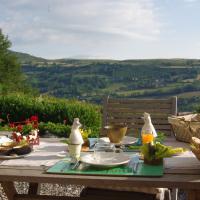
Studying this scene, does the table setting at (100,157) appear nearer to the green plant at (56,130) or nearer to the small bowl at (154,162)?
the small bowl at (154,162)

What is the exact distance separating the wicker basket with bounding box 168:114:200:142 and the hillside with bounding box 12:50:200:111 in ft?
81.8

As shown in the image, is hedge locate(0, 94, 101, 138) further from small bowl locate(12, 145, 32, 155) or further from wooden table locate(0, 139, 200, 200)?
wooden table locate(0, 139, 200, 200)

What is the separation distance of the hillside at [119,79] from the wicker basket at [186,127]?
24.9m

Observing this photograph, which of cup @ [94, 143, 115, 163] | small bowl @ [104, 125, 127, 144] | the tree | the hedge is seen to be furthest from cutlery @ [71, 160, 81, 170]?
the tree

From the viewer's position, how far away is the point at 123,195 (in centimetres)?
293

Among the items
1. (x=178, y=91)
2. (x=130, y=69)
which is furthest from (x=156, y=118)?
(x=130, y=69)

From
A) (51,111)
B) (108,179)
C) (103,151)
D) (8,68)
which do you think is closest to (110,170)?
(108,179)

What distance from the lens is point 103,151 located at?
8.80ft

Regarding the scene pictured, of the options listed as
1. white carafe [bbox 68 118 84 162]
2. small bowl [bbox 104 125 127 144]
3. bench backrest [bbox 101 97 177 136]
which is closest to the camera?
white carafe [bbox 68 118 84 162]

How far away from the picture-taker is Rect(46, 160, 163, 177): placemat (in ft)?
7.26

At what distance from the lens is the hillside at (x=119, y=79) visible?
108ft

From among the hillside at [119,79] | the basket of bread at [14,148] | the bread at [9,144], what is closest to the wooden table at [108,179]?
the basket of bread at [14,148]

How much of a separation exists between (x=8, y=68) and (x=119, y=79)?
11.8m

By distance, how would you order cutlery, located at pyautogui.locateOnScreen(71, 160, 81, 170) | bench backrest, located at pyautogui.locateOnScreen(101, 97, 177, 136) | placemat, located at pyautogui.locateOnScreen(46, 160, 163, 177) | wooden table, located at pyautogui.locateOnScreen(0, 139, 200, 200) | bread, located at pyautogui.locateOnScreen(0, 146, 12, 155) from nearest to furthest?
wooden table, located at pyautogui.locateOnScreen(0, 139, 200, 200) → placemat, located at pyautogui.locateOnScreen(46, 160, 163, 177) → cutlery, located at pyautogui.locateOnScreen(71, 160, 81, 170) → bread, located at pyautogui.locateOnScreen(0, 146, 12, 155) → bench backrest, located at pyautogui.locateOnScreen(101, 97, 177, 136)
